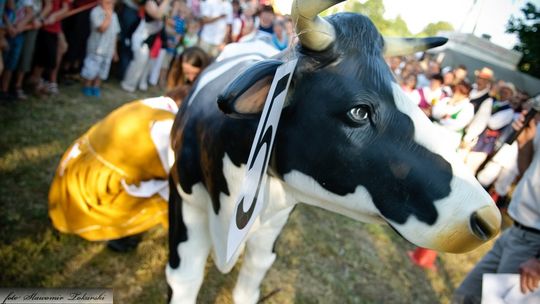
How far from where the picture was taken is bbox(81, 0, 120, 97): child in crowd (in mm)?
4254

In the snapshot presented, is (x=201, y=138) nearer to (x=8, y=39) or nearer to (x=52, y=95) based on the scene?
(x=8, y=39)

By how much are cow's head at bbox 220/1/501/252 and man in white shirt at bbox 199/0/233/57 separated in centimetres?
525

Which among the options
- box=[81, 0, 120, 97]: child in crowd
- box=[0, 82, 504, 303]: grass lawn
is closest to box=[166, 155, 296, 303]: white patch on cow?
box=[0, 82, 504, 303]: grass lawn

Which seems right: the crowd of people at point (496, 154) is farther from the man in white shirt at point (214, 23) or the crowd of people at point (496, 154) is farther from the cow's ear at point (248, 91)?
the man in white shirt at point (214, 23)

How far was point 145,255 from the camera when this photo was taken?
2.34m

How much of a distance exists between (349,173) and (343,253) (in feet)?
7.21

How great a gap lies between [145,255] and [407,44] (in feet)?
6.35

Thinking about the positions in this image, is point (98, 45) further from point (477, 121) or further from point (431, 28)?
point (477, 121)

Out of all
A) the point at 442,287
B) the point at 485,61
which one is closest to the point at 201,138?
the point at 442,287

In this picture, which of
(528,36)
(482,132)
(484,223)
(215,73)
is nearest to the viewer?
(484,223)

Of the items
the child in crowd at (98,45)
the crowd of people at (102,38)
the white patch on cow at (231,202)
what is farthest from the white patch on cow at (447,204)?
the child in crowd at (98,45)

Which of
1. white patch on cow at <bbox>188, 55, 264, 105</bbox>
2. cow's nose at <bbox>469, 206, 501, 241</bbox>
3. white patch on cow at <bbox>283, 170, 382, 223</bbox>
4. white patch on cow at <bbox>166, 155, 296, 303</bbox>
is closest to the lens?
cow's nose at <bbox>469, 206, 501, 241</bbox>

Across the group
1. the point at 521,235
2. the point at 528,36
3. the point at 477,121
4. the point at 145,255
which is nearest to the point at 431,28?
the point at 521,235

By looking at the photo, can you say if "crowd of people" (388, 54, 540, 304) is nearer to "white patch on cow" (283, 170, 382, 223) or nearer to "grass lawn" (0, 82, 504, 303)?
"white patch on cow" (283, 170, 382, 223)
